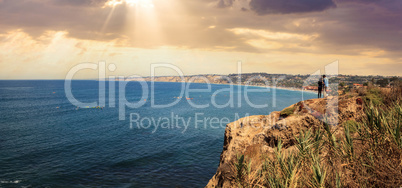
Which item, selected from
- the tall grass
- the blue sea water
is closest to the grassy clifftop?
the tall grass

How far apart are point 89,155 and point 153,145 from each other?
32.1ft

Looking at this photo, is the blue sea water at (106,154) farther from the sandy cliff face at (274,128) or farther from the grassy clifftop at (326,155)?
the grassy clifftop at (326,155)

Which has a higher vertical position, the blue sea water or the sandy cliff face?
the sandy cliff face

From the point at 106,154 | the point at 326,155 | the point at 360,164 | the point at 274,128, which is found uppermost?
the point at 360,164

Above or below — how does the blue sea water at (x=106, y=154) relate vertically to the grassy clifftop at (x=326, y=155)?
below

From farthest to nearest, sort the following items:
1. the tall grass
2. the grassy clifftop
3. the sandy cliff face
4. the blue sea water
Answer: the blue sea water < the sandy cliff face < the grassy clifftop < the tall grass

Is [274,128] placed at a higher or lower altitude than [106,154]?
higher

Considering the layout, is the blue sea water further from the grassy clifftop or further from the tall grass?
the tall grass

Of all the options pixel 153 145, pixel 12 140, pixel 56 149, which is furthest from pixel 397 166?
pixel 12 140

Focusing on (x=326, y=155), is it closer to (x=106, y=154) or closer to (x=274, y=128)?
(x=274, y=128)

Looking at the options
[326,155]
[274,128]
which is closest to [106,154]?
[274,128]

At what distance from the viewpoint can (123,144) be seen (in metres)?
38.5

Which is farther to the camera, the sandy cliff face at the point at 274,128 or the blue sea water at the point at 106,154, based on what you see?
the blue sea water at the point at 106,154

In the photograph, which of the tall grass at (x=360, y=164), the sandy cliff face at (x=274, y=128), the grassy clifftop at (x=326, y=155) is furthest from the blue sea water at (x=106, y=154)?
the tall grass at (x=360, y=164)
